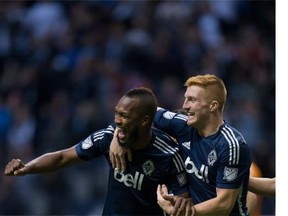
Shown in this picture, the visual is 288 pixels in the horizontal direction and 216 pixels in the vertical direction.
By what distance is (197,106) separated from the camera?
6945mm

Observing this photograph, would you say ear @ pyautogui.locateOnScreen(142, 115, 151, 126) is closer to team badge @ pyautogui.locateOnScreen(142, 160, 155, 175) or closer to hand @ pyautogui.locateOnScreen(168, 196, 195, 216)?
team badge @ pyautogui.locateOnScreen(142, 160, 155, 175)

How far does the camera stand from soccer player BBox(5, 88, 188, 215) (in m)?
7.02

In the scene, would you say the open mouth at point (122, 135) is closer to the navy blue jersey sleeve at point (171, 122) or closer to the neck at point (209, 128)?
the navy blue jersey sleeve at point (171, 122)

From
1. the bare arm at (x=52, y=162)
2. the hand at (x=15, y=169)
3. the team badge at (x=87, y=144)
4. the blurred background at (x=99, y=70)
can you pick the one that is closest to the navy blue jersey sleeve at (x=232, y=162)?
the team badge at (x=87, y=144)

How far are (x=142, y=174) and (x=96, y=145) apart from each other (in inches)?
15.6

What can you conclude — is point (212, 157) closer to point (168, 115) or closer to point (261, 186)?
point (168, 115)

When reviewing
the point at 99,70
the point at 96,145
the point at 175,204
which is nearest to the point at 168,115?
the point at 96,145

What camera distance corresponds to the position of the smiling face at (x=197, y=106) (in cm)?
694

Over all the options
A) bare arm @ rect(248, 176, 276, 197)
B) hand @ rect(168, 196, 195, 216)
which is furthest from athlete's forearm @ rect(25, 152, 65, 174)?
bare arm @ rect(248, 176, 276, 197)

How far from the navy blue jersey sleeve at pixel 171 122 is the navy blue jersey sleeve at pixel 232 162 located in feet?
1.26

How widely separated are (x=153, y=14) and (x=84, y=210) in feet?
11.8

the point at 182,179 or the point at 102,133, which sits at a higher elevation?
the point at 102,133
